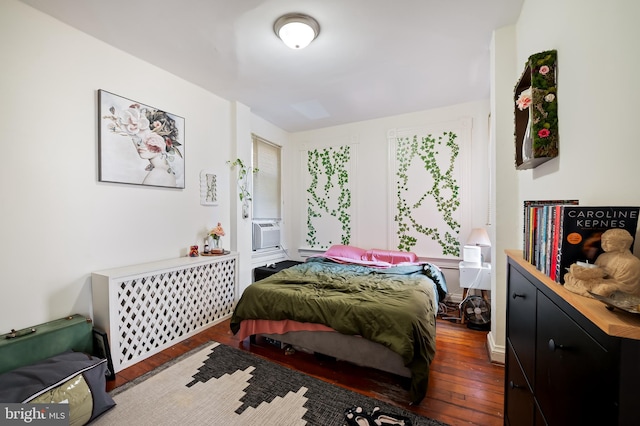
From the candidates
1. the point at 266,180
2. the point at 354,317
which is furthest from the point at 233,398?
the point at 266,180

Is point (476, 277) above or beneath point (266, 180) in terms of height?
beneath

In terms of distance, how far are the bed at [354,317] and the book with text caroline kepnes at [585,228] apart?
1123mm

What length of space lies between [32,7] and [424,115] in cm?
401

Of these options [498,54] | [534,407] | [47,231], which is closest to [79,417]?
[47,231]

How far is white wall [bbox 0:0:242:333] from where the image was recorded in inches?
68.4

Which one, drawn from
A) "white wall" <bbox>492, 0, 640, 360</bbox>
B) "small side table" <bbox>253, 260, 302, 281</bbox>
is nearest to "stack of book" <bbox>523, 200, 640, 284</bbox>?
"white wall" <bbox>492, 0, 640, 360</bbox>

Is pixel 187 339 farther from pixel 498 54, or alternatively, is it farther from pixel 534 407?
pixel 498 54

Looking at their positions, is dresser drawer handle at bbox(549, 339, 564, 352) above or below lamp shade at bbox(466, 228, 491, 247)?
below

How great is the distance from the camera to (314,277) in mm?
2689

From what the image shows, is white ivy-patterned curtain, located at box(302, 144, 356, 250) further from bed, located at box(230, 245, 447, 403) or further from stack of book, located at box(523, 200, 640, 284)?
stack of book, located at box(523, 200, 640, 284)

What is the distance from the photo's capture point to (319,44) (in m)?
2.21

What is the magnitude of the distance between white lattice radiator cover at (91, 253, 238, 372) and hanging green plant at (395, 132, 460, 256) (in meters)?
2.49

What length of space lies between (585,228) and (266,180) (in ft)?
12.7

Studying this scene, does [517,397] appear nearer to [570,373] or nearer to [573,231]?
[570,373]
